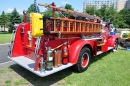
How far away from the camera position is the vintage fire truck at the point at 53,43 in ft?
12.5

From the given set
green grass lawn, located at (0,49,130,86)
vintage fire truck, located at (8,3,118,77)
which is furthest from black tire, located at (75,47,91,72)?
green grass lawn, located at (0,49,130,86)

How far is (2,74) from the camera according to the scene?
4.87 m

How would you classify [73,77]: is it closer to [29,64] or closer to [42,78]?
[42,78]

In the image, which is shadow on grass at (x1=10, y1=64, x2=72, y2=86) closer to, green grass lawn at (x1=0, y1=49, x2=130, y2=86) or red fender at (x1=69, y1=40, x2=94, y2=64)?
green grass lawn at (x1=0, y1=49, x2=130, y2=86)

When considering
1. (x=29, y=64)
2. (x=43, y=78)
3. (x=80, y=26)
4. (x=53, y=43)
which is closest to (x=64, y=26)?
(x=53, y=43)

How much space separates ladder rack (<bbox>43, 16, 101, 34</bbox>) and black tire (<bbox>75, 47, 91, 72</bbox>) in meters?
0.63

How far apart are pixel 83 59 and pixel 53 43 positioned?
1.44m

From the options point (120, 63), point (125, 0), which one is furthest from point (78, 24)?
point (125, 0)

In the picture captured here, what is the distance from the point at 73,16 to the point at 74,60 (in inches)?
68.1

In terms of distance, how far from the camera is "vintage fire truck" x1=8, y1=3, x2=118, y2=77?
3.81 m

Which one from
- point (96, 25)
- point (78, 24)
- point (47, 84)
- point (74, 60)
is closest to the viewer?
point (47, 84)

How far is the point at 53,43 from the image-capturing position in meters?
4.30

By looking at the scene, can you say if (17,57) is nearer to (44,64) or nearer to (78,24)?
(44,64)

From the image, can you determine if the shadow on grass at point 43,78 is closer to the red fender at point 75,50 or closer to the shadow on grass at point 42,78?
the shadow on grass at point 42,78
